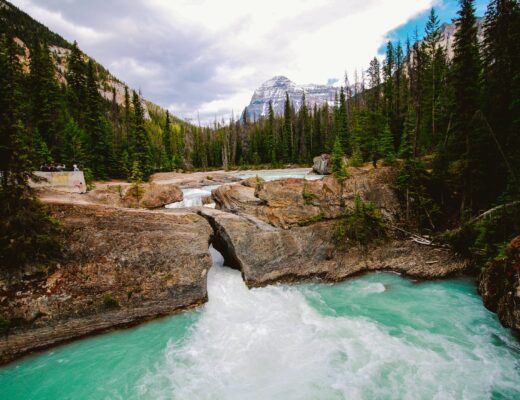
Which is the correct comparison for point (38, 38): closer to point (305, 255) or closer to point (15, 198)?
point (15, 198)

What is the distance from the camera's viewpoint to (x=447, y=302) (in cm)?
1110

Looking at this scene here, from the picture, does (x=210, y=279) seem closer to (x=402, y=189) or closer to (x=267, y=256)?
(x=267, y=256)

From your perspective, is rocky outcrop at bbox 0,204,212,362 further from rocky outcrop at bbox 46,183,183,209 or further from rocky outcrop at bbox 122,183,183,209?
rocky outcrop at bbox 122,183,183,209

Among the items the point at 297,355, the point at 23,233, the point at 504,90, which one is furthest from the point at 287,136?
the point at 297,355

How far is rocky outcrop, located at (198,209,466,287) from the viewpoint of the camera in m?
13.3

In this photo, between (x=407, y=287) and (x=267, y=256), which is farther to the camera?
(x=267, y=256)

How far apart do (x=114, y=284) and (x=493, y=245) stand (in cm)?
1605

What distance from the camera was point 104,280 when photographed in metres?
10.2

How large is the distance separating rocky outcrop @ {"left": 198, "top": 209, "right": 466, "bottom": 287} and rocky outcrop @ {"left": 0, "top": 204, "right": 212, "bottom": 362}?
1851mm

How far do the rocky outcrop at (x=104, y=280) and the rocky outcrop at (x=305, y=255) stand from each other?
6.07 ft

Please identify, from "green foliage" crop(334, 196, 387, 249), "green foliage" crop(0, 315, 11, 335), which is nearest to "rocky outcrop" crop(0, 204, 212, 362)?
"green foliage" crop(0, 315, 11, 335)

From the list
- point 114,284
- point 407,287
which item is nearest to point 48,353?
point 114,284

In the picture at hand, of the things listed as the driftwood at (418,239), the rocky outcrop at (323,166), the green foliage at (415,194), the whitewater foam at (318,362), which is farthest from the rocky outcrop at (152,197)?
the rocky outcrop at (323,166)

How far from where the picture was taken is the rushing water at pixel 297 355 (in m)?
7.36
